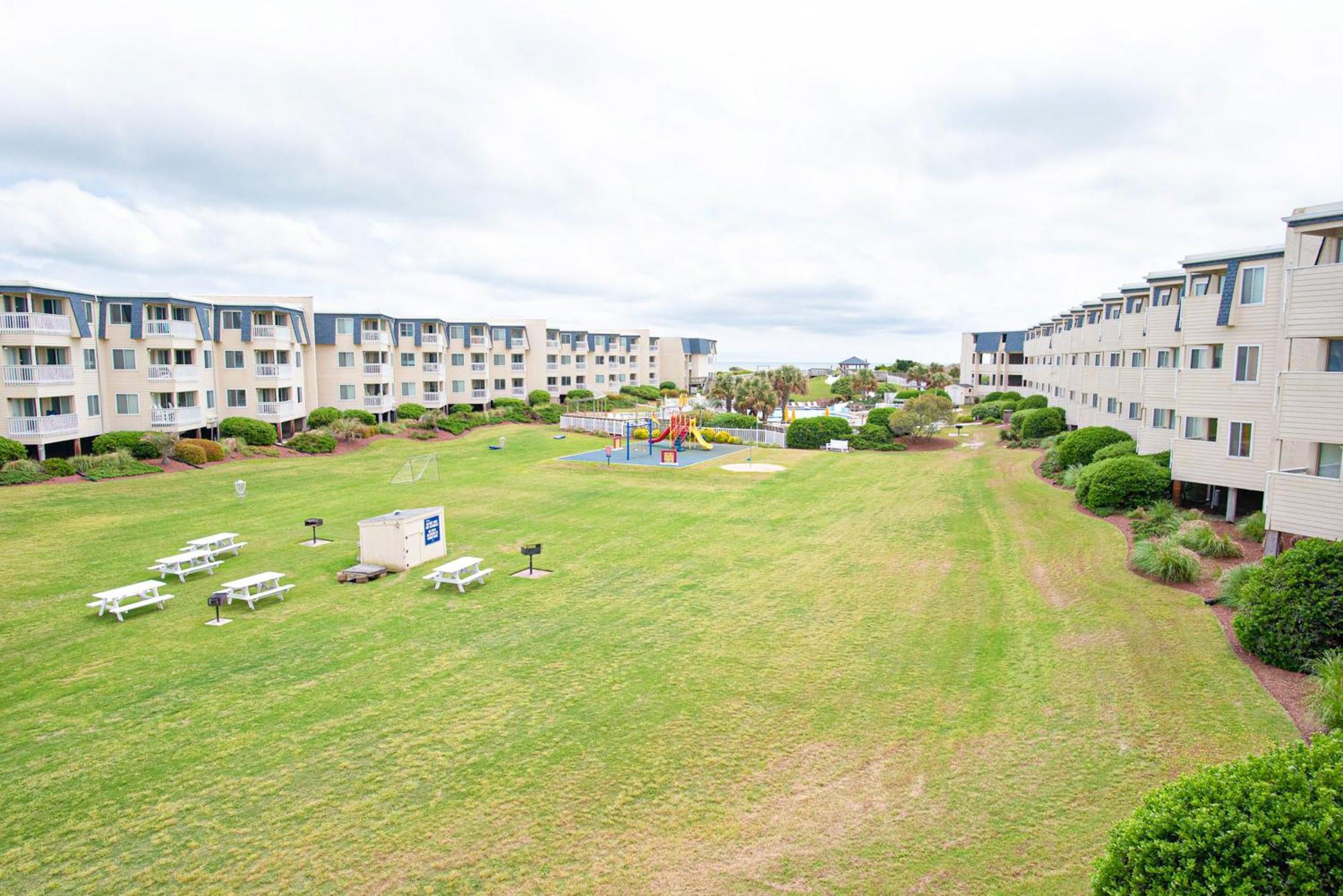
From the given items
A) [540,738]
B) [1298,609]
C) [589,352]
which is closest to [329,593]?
[540,738]

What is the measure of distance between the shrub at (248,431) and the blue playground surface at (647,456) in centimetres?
1842

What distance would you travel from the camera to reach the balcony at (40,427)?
3419cm

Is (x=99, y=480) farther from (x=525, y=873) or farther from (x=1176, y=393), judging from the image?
(x=1176, y=393)

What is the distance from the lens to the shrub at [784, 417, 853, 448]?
50.3 metres

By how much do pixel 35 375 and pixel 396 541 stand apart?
90.3 feet

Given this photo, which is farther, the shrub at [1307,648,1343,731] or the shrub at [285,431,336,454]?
the shrub at [285,431,336,454]

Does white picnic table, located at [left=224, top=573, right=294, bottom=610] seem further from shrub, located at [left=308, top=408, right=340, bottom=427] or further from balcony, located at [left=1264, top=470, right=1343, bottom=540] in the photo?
shrub, located at [left=308, top=408, right=340, bottom=427]

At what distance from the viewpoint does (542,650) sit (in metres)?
14.6

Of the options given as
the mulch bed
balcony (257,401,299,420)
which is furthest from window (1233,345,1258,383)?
balcony (257,401,299,420)

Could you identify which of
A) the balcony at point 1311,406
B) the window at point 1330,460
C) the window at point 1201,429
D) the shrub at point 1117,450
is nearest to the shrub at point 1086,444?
the shrub at point 1117,450

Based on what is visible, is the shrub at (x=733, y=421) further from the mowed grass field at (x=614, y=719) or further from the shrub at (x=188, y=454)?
the shrub at (x=188, y=454)

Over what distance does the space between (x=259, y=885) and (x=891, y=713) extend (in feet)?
29.8

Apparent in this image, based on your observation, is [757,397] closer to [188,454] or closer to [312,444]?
[312,444]

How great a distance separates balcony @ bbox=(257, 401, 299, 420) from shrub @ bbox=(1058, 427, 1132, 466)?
47.2 meters
